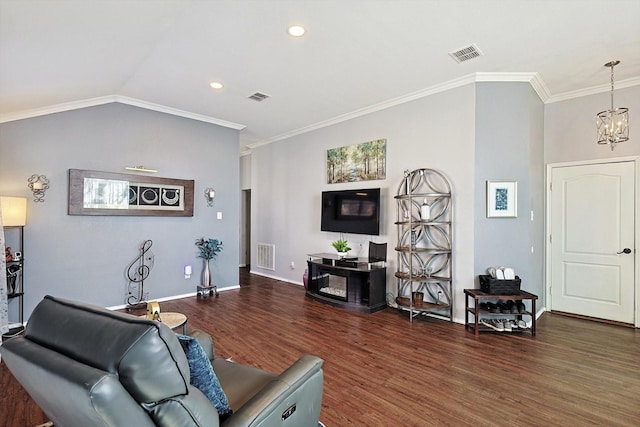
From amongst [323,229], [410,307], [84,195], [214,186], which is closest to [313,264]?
[323,229]

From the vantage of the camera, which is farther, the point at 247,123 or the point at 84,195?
the point at 247,123

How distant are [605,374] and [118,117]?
6453mm

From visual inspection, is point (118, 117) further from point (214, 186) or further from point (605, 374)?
point (605, 374)

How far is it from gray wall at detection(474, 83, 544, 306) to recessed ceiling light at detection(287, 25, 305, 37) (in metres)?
2.38

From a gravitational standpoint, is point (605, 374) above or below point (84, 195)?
below

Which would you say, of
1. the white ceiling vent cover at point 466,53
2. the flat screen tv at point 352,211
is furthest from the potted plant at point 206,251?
the white ceiling vent cover at point 466,53

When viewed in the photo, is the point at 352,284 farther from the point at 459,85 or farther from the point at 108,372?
the point at 108,372

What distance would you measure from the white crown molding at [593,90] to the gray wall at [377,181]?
1.50m

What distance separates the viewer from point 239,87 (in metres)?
4.26

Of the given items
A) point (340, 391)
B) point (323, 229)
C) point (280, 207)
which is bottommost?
point (340, 391)

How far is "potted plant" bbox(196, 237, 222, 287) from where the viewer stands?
212 inches

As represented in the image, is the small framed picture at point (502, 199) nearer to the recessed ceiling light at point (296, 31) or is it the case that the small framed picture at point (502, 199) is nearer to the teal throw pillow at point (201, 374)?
the recessed ceiling light at point (296, 31)

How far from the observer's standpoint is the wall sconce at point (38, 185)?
3.98 metres

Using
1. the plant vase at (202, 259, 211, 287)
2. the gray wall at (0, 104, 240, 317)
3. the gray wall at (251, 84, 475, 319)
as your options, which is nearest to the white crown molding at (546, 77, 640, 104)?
the gray wall at (251, 84, 475, 319)
